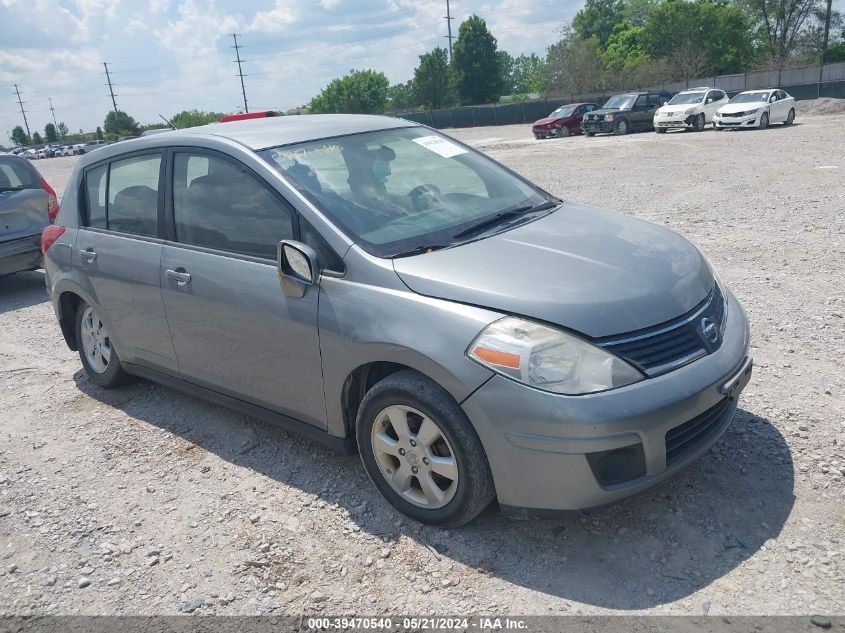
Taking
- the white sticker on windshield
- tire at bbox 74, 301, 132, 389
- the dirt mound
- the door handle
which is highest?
the white sticker on windshield

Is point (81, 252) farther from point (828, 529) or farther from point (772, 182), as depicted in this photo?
point (772, 182)

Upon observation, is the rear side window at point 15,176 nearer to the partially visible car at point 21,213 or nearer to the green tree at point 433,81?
the partially visible car at point 21,213

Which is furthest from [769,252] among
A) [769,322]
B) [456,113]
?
[456,113]

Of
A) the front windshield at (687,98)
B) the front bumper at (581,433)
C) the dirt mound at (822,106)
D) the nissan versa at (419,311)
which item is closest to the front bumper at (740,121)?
the front windshield at (687,98)

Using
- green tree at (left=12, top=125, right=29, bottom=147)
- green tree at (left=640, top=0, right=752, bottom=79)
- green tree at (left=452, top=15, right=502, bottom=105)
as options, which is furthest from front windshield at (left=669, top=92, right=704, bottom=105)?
green tree at (left=12, top=125, right=29, bottom=147)

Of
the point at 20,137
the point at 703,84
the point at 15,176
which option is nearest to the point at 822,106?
the point at 703,84

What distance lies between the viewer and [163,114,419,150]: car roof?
3941 mm

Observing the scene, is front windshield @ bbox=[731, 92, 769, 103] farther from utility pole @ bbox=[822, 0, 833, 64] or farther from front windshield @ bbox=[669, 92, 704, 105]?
utility pole @ bbox=[822, 0, 833, 64]

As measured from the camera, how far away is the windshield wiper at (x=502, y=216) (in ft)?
11.7

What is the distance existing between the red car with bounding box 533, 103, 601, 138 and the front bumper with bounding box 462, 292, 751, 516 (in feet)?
95.7

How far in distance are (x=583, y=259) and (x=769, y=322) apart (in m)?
2.79

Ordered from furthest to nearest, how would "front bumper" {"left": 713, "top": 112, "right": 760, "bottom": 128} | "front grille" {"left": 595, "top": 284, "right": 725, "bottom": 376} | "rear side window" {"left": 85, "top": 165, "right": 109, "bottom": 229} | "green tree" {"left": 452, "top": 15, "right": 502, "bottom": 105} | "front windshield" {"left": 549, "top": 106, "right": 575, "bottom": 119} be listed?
"green tree" {"left": 452, "top": 15, "right": 502, "bottom": 105} < "front windshield" {"left": 549, "top": 106, "right": 575, "bottom": 119} < "front bumper" {"left": 713, "top": 112, "right": 760, "bottom": 128} < "rear side window" {"left": 85, "top": 165, "right": 109, "bottom": 229} < "front grille" {"left": 595, "top": 284, "right": 725, "bottom": 376}

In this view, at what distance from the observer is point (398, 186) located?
3.83 meters

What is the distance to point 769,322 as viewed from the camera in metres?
5.28
